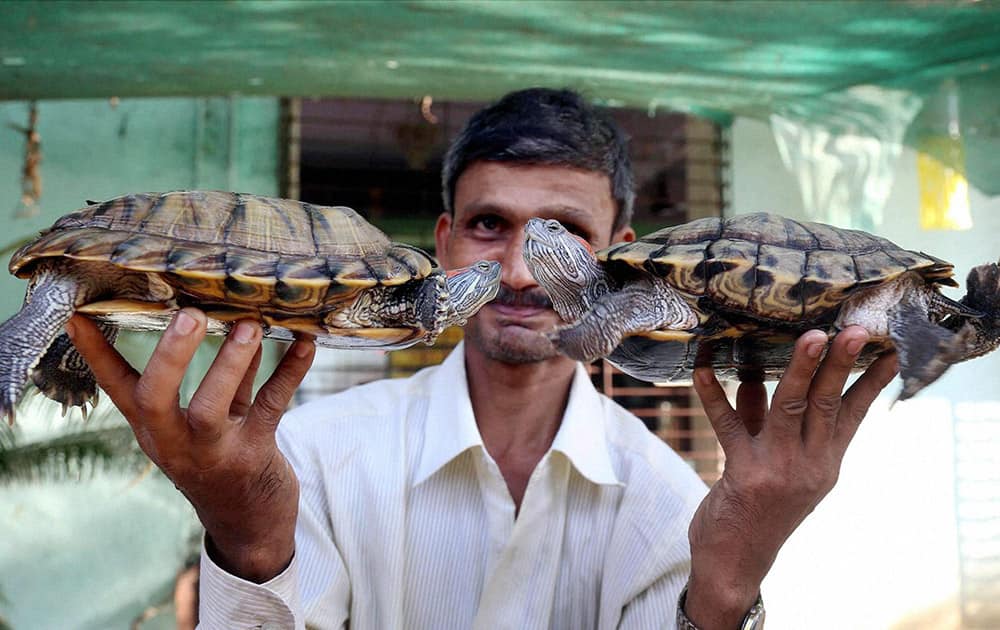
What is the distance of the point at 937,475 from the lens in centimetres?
472

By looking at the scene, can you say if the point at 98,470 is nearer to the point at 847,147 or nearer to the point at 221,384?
the point at 221,384

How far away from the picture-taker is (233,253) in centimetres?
186

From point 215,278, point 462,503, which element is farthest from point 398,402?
point 215,278

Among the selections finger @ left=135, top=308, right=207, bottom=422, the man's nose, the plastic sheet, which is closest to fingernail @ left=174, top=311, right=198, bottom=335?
finger @ left=135, top=308, right=207, bottom=422

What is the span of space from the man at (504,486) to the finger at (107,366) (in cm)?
28

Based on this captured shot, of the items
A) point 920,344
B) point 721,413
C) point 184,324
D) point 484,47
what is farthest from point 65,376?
point 484,47

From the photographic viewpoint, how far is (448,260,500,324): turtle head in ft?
6.84

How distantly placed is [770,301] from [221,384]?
131 cm

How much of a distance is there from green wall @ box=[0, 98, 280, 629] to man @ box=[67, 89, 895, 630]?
2794 mm

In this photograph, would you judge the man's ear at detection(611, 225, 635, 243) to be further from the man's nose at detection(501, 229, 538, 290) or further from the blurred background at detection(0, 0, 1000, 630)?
the blurred background at detection(0, 0, 1000, 630)

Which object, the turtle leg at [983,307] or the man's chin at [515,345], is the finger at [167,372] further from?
the turtle leg at [983,307]

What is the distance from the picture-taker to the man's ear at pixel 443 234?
3.13 meters

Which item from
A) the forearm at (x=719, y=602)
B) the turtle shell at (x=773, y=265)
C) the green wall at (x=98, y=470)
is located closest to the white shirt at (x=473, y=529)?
the forearm at (x=719, y=602)

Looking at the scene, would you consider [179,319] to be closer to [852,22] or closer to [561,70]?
[561,70]
